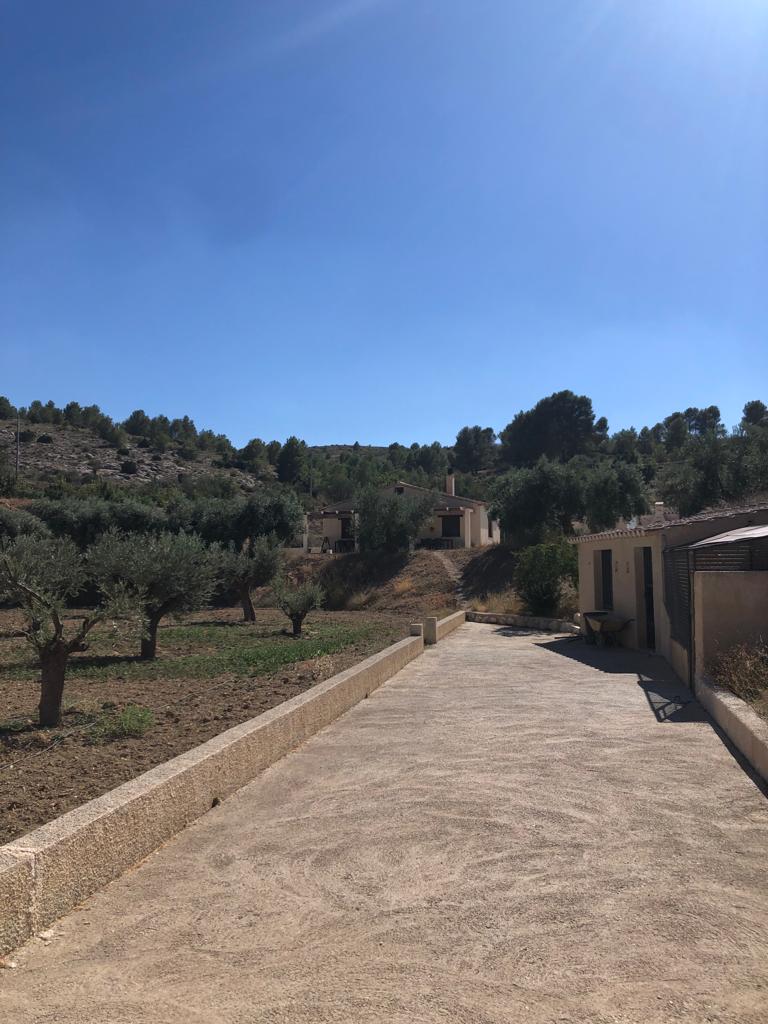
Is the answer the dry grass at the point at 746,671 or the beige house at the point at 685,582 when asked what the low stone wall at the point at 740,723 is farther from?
the beige house at the point at 685,582

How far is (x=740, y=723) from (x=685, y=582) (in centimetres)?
481

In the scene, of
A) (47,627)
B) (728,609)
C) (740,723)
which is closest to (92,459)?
(47,627)

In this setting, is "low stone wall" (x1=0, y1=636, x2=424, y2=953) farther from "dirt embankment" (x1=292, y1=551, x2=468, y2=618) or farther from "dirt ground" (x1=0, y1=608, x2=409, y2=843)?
"dirt embankment" (x1=292, y1=551, x2=468, y2=618)

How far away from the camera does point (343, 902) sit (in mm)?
4234

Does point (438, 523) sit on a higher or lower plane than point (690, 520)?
higher

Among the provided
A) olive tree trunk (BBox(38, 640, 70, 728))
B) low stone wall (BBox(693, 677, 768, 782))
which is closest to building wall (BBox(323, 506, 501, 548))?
low stone wall (BBox(693, 677, 768, 782))

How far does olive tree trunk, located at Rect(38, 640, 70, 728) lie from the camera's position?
8.70 meters

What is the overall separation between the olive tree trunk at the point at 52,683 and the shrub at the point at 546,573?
18.2 m

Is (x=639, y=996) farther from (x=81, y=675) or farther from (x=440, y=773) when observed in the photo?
(x=81, y=675)

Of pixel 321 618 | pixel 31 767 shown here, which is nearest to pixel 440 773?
pixel 31 767

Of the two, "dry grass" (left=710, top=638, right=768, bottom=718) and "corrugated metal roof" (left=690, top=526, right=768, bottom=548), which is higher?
"corrugated metal roof" (left=690, top=526, right=768, bottom=548)

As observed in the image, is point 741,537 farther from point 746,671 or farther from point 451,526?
point 451,526

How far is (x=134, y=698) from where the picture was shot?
1084 centimetres

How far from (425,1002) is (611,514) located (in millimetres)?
38262
